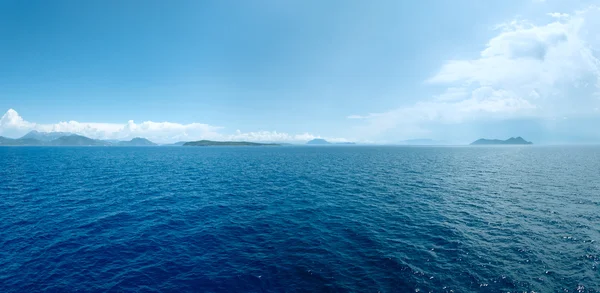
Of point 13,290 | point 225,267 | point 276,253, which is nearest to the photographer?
point 13,290

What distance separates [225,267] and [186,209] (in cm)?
2404

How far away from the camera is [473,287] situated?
827 inches

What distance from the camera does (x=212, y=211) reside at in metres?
43.0

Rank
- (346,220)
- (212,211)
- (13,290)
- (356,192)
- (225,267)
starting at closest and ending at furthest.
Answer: (13,290) < (225,267) < (346,220) < (212,211) < (356,192)

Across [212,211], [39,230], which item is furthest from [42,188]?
[212,211]

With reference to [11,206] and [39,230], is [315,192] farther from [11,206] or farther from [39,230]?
[11,206]

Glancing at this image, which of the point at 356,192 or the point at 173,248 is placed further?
the point at 356,192

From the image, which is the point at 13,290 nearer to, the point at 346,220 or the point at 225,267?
the point at 225,267

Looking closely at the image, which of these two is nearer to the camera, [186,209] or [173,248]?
[173,248]

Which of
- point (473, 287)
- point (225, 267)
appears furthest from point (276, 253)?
point (473, 287)

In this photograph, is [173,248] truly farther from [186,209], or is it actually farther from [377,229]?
[377,229]

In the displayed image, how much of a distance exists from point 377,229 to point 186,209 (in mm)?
35869

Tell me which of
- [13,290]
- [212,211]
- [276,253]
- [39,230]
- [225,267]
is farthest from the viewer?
[212,211]

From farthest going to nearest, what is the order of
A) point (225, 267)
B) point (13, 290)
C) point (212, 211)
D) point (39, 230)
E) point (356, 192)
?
point (356, 192) < point (212, 211) < point (39, 230) < point (225, 267) < point (13, 290)
